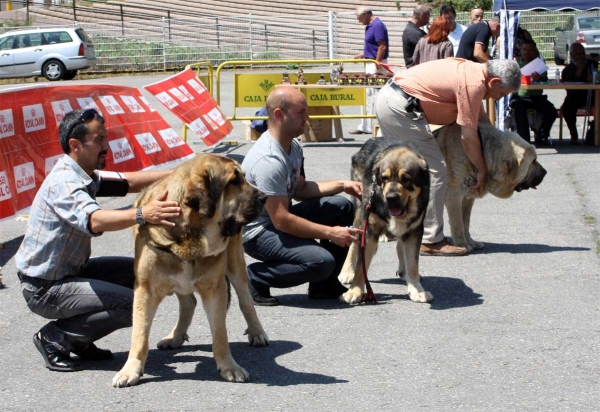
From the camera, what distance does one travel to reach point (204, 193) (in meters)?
4.48

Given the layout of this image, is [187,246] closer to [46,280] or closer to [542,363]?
[46,280]

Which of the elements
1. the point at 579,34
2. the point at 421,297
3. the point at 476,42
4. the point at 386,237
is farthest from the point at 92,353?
the point at 579,34

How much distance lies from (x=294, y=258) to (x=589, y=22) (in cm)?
Answer: 2236

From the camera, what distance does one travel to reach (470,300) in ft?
21.2

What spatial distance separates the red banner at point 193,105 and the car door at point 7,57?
1636 centimetres

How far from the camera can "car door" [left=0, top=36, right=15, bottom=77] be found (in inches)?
1126

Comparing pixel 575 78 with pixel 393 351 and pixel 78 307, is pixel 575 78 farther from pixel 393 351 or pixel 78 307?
pixel 78 307

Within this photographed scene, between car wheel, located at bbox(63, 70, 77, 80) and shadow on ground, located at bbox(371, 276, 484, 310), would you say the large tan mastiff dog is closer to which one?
shadow on ground, located at bbox(371, 276, 484, 310)

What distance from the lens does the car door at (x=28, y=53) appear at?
28.7m

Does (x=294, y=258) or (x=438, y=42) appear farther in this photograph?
(x=438, y=42)

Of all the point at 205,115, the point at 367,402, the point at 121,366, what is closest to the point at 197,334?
the point at 121,366

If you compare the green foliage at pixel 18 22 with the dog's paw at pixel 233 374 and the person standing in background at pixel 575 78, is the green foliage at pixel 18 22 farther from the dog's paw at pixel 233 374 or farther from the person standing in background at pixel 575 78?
the dog's paw at pixel 233 374

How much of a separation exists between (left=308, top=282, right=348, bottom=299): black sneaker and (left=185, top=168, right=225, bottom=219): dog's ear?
2.22 meters

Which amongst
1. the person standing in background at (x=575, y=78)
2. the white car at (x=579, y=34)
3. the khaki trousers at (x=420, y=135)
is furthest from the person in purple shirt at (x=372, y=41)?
the white car at (x=579, y=34)
